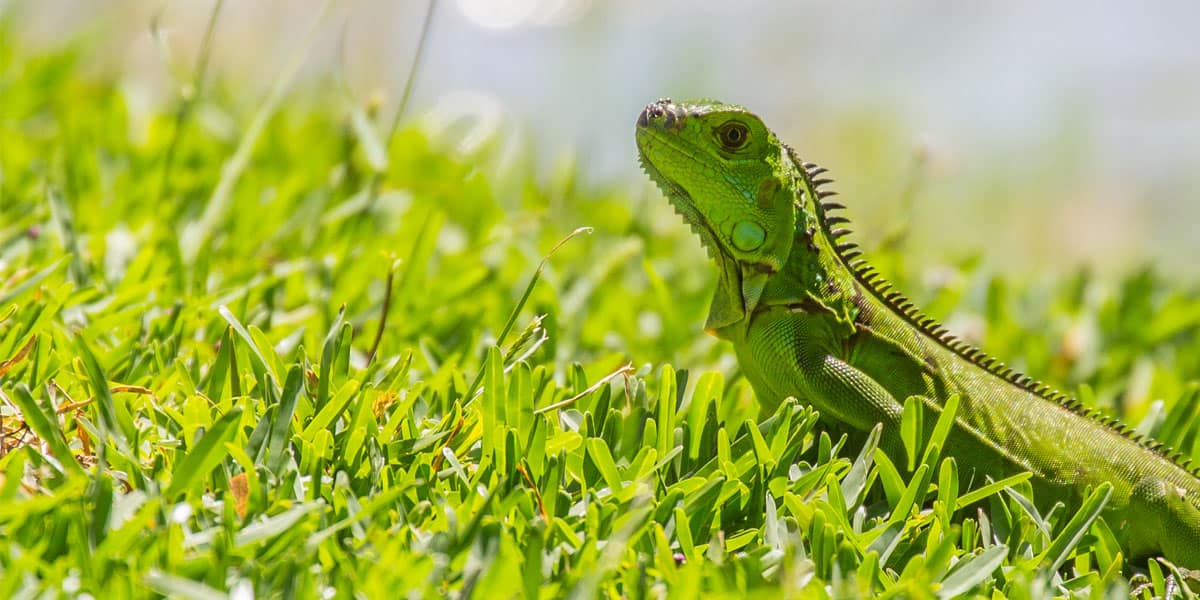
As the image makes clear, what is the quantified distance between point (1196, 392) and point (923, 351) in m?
1.10

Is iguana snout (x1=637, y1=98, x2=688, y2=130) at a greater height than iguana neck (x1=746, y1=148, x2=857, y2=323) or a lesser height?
greater

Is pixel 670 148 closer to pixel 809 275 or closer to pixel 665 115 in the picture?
pixel 665 115

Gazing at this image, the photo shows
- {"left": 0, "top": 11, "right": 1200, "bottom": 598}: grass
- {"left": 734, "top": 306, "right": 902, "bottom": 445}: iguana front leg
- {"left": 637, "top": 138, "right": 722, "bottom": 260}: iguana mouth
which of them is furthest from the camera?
{"left": 637, "top": 138, "right": 722, "bottom": 260}: iguana mouth

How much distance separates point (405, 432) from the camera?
286 cm

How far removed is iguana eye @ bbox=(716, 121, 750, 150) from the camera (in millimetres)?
3443

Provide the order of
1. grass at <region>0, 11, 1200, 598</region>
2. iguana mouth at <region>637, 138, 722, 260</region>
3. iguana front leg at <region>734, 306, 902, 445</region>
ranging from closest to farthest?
grass at <region>0, 11, 1200, 598</region>, iguana front leg at <region>734, 306, 902, 445</region>, iguana mouth at <region>637, 138, 722, 260</region>

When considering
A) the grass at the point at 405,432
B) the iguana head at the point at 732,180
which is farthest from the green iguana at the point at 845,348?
the grass at the point at 405,432

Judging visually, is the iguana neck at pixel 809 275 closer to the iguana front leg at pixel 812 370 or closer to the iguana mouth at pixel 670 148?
the iguana front leg at pixel 812 370

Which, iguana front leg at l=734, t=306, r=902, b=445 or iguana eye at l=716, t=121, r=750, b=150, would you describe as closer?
iguana front leg at l=734, t=306, r=902, b=445

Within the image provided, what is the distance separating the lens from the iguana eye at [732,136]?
3.44 meters

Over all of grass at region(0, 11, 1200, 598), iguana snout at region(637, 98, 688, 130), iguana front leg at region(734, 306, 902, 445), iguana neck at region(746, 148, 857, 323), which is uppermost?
iguana snout at region(637, 98, 688, 130)

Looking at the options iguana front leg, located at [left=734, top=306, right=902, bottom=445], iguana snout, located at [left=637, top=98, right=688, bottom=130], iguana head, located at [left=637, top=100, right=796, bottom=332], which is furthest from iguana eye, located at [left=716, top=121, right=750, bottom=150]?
iguana front leg, located at [left=734, top=306, right=902, bottom=445]

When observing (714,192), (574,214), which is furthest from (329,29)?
(714,192)

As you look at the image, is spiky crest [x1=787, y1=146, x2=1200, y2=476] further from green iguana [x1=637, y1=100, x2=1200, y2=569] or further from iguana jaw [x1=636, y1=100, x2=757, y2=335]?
iguana jaw [x1=636, y1=100, x2=757, y2=335]
